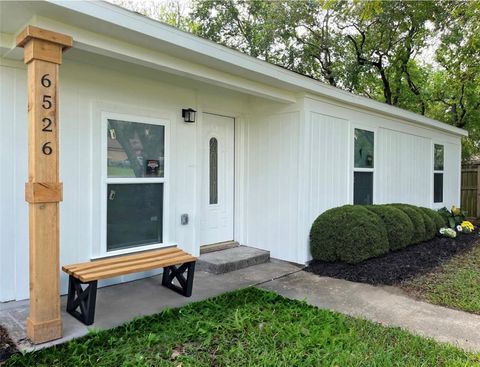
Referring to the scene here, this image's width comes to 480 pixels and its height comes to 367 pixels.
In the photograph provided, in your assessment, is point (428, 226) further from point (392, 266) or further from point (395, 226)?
point (392, 266)

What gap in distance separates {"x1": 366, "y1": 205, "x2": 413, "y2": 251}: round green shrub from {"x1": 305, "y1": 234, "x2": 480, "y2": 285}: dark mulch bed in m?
0.16

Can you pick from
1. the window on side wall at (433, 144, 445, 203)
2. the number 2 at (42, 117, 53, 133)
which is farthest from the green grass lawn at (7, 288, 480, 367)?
the window on side wall at (433, 144, 445, 203)

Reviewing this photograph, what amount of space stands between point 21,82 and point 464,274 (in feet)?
19.7

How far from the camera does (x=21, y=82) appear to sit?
3598 mm

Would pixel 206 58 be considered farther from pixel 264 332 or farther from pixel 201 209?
pixel 264 332

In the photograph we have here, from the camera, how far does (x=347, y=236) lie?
17.1ft

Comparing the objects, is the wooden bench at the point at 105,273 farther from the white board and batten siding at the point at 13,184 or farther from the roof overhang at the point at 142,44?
the roof overhang at the point at 142,44

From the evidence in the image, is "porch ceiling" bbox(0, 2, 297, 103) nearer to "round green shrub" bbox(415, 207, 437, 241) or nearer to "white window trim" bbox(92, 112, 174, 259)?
"white window trim" bbox(92, 112, 174, 259)

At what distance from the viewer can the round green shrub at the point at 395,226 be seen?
19.4ft

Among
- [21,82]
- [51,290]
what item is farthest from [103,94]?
[51,290]

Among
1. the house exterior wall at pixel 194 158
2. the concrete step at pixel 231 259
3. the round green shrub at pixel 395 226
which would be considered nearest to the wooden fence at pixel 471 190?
the house exterior wall at pixel 194 158

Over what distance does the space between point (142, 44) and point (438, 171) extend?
27.9 ft

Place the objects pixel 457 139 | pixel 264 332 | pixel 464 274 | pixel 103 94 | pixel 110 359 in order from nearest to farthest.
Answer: pixel 110 359
pixel 264 332
pixel 103 94
pixel 464 274
pixel 457 139

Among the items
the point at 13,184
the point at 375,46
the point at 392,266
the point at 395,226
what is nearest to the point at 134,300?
the point at 13,184
